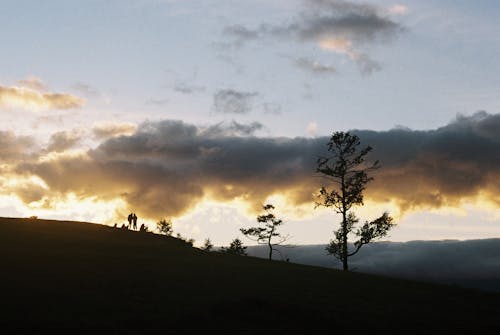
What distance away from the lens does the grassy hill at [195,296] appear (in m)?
30.0

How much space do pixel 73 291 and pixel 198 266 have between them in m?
16.3

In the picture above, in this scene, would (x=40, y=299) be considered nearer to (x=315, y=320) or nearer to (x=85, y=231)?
(x=315, y=320)

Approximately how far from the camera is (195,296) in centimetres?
3672

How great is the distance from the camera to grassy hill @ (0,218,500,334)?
30000 mm

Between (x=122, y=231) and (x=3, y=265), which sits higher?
(x=122, y=231)

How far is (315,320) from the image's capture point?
33.0 m

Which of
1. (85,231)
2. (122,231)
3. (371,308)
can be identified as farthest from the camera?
(122,231)

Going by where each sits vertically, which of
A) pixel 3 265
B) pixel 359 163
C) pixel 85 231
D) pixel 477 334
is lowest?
pixel 477 334

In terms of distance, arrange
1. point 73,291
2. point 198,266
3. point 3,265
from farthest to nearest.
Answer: point 198,266
point 3,265
point 73,291

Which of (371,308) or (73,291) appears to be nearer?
(73,291)

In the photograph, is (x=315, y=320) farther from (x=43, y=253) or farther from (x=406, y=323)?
(x=43, y=253)

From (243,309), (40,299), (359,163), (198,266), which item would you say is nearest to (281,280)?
→ (198,266)

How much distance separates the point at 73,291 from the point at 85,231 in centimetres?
3219

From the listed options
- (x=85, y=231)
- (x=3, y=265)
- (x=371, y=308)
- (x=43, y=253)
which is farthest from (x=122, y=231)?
(x=371, y=308)
